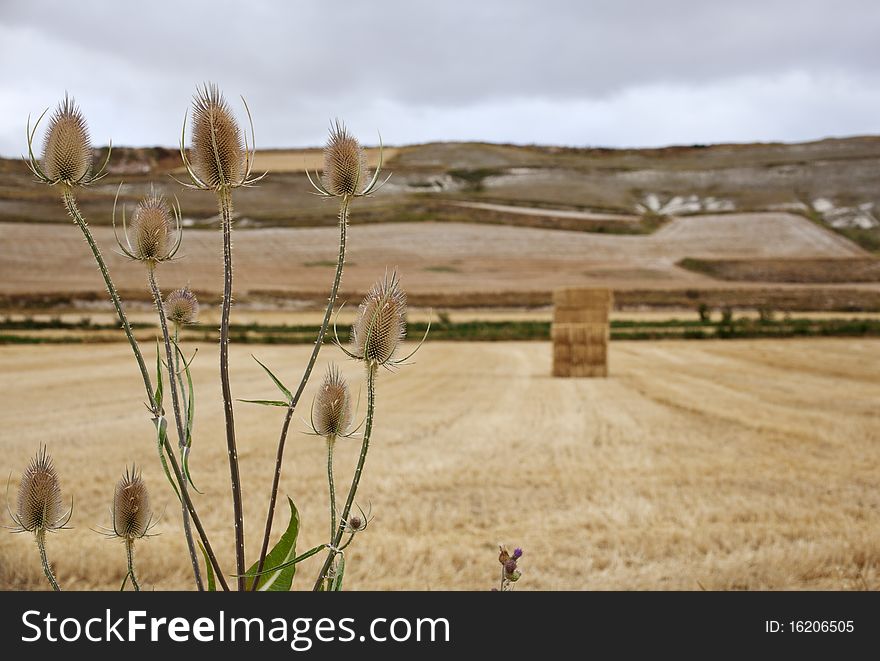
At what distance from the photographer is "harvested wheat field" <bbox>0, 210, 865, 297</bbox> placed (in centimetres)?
2431

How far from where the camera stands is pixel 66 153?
4.51 feet

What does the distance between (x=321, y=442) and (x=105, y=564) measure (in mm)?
4293

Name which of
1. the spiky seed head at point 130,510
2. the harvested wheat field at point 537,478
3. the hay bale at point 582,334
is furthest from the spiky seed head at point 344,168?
the hay bale at point 582,334

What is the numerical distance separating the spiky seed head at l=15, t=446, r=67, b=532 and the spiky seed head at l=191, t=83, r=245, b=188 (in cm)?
55

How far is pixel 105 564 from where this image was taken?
486 cm

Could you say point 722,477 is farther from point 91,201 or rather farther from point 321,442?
point 91,201

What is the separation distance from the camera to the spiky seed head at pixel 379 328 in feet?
4.53

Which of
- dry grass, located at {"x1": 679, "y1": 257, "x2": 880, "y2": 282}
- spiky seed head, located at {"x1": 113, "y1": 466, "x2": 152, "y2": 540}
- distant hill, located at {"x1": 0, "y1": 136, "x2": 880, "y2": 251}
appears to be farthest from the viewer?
distant hill, located at {"x1": 0, "y1": 136, "x2": 880, "y2": 251}

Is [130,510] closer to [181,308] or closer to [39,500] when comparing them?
[39,500]

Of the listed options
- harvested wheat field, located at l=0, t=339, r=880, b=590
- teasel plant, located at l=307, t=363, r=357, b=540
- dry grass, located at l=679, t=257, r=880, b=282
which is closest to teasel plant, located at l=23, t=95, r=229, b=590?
teasel plant, located at l=307, t=363, r=357, b=540

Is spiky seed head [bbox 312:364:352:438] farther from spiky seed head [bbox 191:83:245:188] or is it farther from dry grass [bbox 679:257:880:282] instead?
dry grass [bbox 679:257:880:282]

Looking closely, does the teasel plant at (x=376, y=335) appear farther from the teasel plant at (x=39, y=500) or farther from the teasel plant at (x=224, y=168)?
the teasel plant at (x=39, y=500)

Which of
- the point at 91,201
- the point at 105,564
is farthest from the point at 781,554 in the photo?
the point at 91,201
